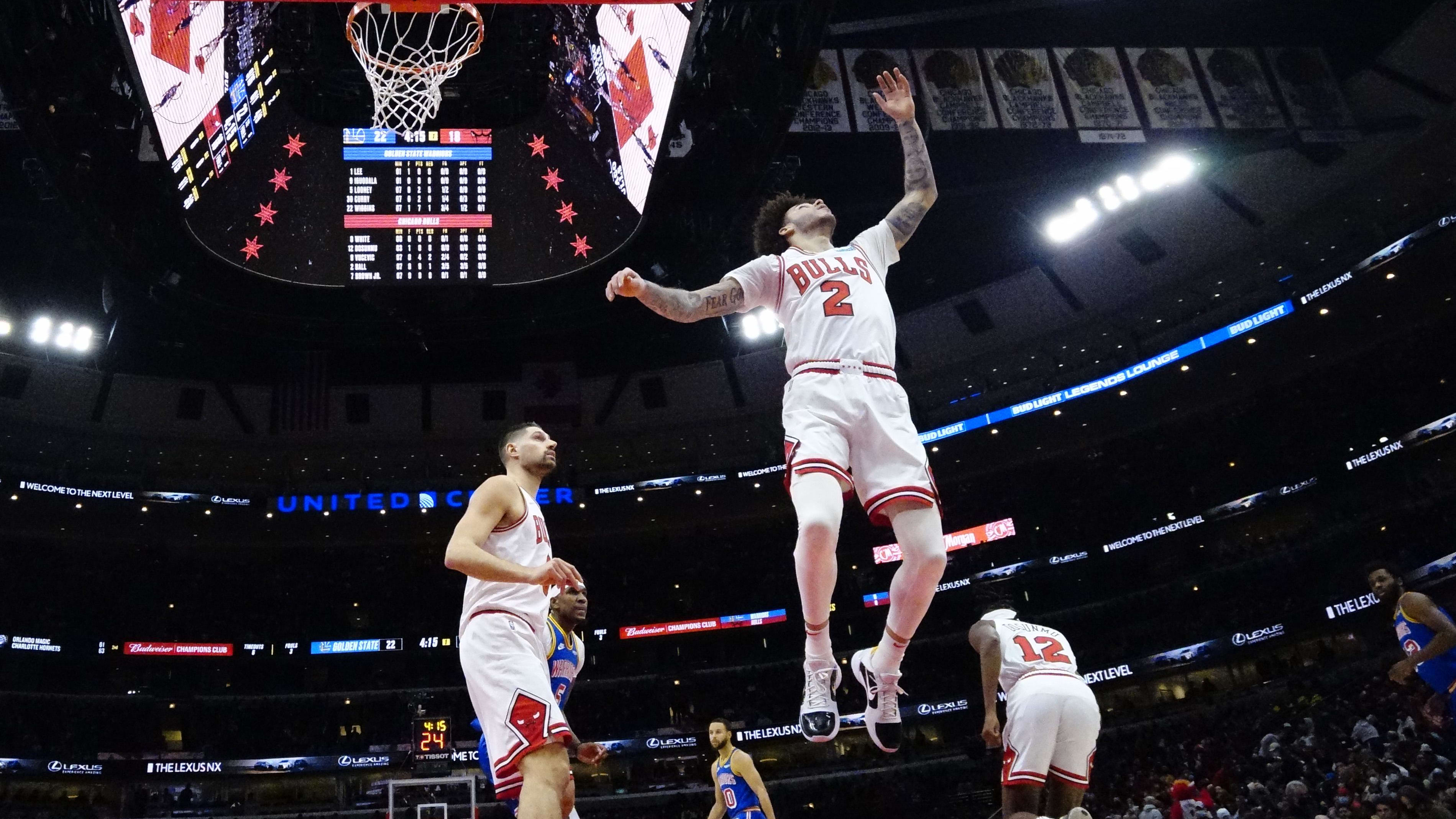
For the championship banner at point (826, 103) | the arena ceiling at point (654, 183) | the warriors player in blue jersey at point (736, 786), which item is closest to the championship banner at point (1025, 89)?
the arena ceiling at point (654, 183)

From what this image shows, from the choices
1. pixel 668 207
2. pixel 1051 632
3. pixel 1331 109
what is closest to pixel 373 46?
pixel 668 207

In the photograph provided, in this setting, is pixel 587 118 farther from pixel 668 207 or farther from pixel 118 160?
pixel 118 160

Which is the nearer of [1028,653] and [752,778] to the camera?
[1028,653]

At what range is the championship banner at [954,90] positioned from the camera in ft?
44.1

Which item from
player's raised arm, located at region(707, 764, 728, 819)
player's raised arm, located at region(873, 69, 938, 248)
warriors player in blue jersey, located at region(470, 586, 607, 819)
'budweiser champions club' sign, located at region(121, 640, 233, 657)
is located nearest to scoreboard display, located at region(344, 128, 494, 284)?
player's raised arm, located at region(707, 764, 728, 819)

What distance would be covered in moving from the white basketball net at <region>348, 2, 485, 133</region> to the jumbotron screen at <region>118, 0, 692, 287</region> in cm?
64

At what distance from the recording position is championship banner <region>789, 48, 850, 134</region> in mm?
13305

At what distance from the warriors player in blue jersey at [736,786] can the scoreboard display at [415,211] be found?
5847 millimetres

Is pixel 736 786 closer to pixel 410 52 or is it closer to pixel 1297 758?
pixel 410 52

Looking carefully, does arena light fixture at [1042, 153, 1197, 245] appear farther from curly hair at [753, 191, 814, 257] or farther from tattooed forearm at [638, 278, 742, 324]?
tattooed forearm at [638, 278, 742, 324]

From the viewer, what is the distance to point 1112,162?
17594 millimetres

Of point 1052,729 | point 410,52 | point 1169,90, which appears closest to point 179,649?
point 410,52

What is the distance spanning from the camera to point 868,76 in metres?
13.7

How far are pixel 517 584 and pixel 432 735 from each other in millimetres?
14400
